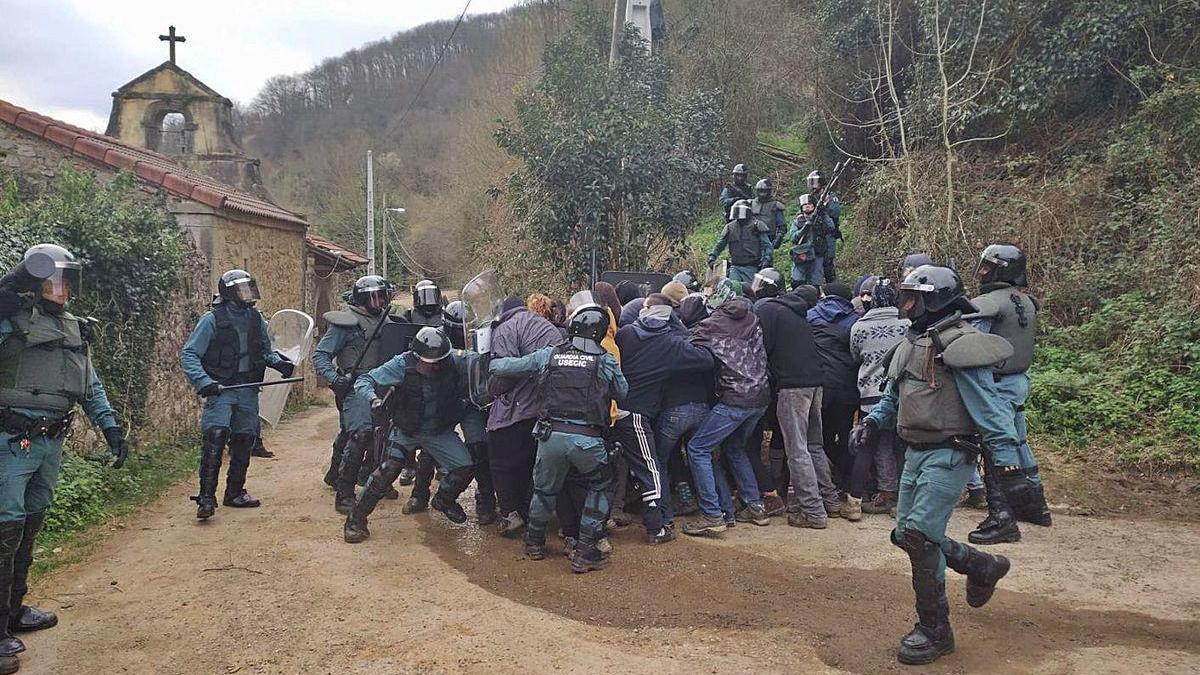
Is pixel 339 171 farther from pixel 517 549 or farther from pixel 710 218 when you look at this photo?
pixel 517 549

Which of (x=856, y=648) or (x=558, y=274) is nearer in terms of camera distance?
(x=856, y=648)

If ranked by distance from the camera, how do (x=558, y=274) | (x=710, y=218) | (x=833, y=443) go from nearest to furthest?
(x=833, y=443), (x=558, y=274), (x=710, y=218)

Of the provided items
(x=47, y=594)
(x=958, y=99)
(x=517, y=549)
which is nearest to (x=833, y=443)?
(x=517, y=549)

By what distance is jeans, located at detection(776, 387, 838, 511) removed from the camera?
6598 millimetres

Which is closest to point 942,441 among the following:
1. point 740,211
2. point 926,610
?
point 926,610

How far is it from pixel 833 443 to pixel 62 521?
6421 millimetres

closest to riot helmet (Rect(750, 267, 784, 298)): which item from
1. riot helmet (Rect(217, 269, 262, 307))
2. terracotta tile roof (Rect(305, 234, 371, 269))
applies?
riot helmet (Rect(217, 269, 262, 307))

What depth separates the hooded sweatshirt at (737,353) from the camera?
6465mm

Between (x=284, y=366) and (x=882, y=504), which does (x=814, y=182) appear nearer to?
(x=882, y=504)

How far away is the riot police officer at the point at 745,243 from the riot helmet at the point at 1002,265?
4.60 m

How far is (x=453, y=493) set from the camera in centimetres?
670

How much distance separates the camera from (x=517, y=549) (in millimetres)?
6199

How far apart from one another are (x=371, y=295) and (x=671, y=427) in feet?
9.51

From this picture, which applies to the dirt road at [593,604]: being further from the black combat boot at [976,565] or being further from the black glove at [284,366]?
the black glove at [284,366]
